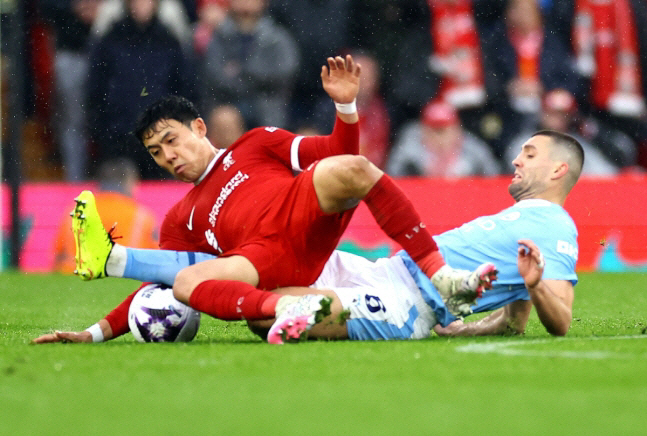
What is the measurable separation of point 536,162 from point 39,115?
23.7 feet

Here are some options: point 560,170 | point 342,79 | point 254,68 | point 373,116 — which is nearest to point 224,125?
point 254,68

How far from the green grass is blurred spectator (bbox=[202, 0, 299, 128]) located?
5.84 m

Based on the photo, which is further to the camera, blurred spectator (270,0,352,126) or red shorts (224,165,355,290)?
blurred spectator (270,0,352,126)

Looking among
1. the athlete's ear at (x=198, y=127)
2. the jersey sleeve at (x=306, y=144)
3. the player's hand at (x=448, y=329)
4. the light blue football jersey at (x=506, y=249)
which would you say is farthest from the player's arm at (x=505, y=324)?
the athlete's ear at (x=198, y=127)

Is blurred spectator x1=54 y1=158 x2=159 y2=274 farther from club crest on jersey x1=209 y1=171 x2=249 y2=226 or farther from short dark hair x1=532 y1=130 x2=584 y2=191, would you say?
short dark hair x1=532 y1=130 x2=584 y2=191

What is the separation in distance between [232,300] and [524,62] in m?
6.81

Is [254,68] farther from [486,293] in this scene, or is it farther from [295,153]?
[486,293]

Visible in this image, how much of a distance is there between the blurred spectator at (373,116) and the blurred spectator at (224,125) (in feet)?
2.56

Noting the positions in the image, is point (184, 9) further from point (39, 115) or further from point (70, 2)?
point (39, 115)

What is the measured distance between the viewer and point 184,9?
10414 mm

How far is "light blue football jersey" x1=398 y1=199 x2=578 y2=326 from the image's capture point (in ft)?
14.0

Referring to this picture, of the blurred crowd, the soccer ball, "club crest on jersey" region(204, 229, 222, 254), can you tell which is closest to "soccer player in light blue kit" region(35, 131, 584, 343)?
"club crest on jersey" region(204, 229, 222, 254)

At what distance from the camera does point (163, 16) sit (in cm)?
1002

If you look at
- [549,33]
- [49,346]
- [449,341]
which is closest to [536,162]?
[449,341]
